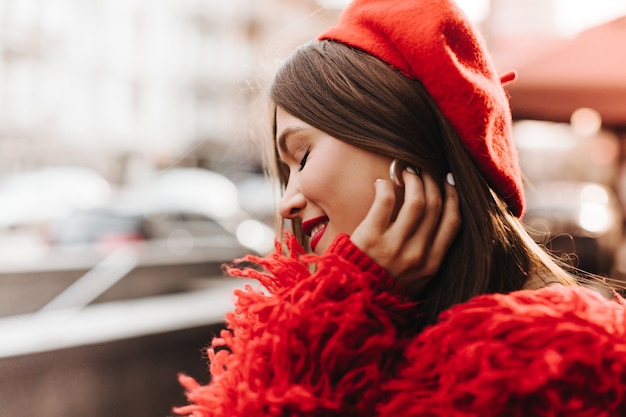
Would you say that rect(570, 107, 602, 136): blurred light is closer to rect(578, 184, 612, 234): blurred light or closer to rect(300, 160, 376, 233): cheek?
rect(578, 184, 612, 234): blurred light

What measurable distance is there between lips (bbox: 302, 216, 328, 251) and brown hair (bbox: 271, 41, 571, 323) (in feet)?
0.57

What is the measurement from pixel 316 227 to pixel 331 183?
0.12m

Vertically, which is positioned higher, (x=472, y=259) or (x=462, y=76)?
(x=462, y=76)

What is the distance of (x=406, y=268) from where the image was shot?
116 cm

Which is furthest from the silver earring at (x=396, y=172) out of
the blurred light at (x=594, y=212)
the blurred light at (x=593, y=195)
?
the blurred light at (x=593, y=195)

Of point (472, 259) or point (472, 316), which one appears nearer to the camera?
point (472, 316)

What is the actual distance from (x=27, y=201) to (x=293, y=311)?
35.1 feet

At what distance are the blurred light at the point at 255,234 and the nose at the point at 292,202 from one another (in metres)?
7.59

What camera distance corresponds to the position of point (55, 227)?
28.0ft

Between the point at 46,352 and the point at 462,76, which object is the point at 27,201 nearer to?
the point at 46,352

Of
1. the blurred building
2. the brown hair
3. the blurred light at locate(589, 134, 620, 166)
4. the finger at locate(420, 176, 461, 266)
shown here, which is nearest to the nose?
the brown hair

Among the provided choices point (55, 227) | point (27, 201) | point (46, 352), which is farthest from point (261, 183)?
point (46, 352)

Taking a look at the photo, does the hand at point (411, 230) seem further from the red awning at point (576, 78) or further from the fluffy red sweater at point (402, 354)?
the red awning at point (576, 78)

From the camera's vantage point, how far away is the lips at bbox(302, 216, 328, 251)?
1273 mm
